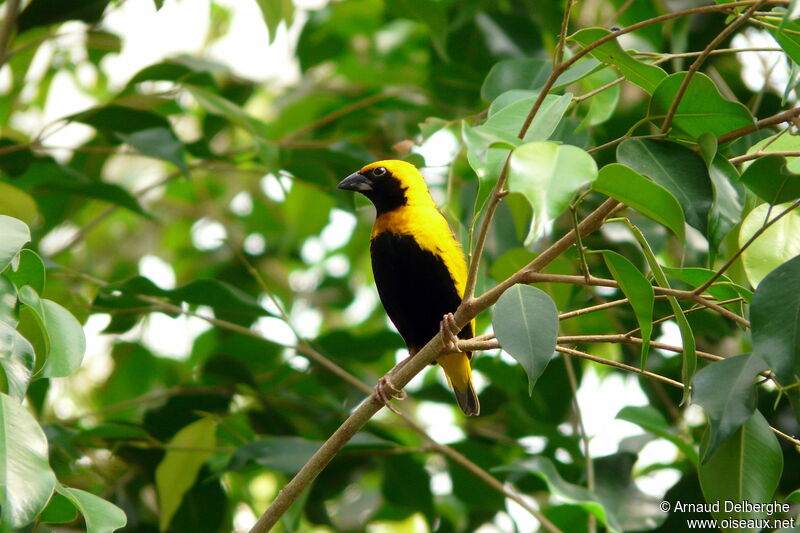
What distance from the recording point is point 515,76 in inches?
114

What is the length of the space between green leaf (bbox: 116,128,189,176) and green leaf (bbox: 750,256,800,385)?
7.64 ft

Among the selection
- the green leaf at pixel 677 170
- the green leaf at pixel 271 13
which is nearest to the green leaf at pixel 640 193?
the green leaf at pixel 677 170

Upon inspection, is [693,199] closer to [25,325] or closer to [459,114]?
[25,325]

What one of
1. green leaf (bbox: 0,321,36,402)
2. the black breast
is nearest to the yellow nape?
the black breast

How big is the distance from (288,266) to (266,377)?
259cm

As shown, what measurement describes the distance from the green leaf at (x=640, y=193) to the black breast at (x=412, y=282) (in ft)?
5.91

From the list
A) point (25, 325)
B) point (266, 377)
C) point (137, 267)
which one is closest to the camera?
point (25, 325)

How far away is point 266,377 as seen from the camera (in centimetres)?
382

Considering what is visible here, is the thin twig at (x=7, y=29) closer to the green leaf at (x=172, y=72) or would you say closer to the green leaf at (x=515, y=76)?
the green leaf at (x=172, y=72)

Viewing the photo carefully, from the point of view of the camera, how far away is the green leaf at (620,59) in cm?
177

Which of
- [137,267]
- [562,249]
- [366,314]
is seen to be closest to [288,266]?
[366,314]

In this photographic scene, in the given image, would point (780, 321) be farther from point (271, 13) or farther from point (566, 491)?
point (271, 13)

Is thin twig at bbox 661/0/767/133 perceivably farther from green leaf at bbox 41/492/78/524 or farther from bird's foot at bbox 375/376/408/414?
green leaf at bbox 41/492/78/524

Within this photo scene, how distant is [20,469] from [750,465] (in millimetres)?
1446
